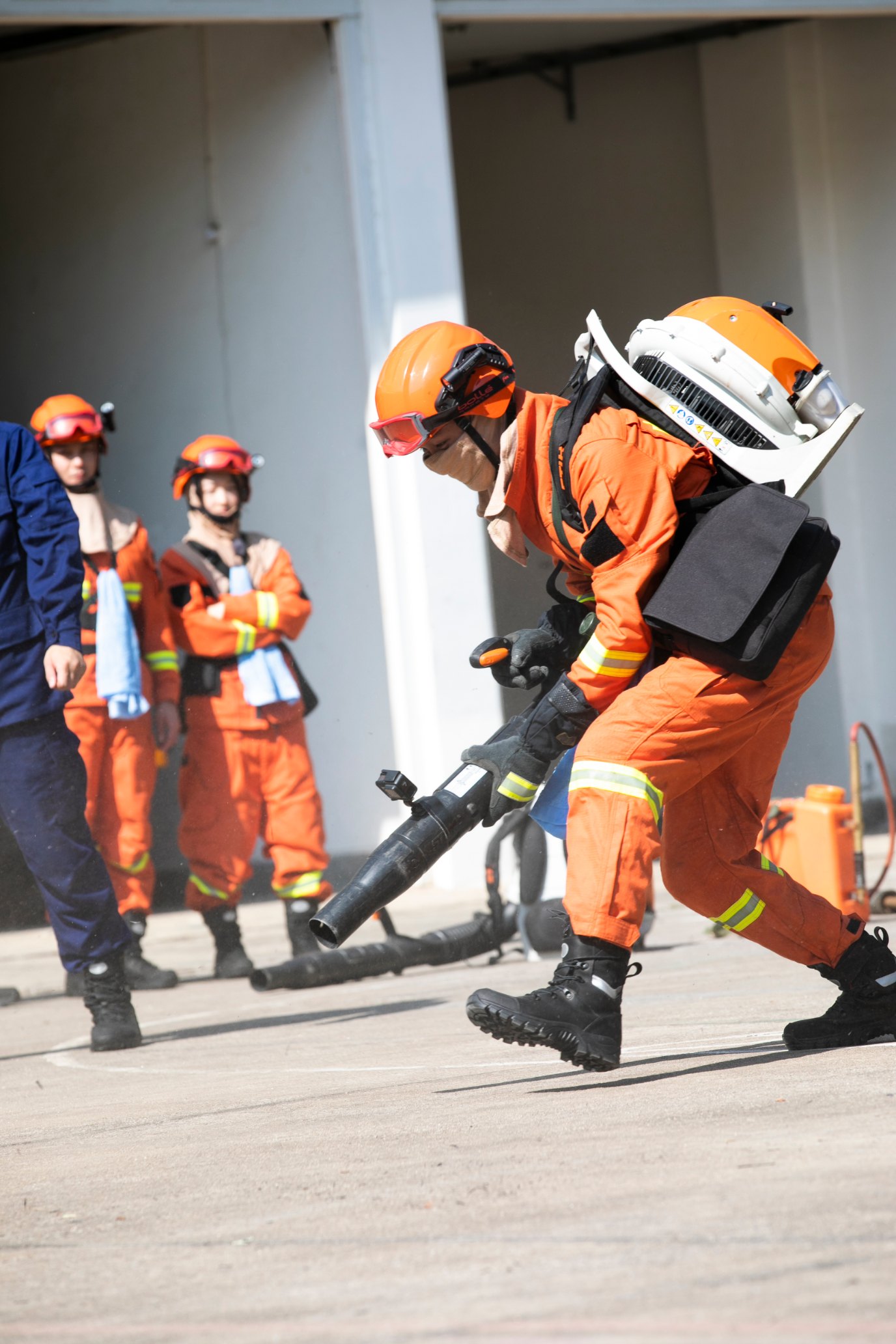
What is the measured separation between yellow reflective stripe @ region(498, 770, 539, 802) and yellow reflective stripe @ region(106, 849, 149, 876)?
3.71 metres

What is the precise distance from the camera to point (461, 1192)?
8.75ft

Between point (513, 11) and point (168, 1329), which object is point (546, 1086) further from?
point (513, 11)

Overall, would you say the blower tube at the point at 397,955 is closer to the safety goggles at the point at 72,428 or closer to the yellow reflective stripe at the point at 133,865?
the yellow reflective stripe at the point at 133,865

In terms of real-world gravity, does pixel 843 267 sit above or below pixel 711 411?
above

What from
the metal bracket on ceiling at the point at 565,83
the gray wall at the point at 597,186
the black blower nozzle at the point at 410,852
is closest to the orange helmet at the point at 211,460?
the gray wall at the point at 597,186

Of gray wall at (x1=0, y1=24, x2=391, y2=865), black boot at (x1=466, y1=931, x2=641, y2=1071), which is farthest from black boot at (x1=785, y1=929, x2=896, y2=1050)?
gray wall at (x1=0, y1=24, x2=391, y2=865)

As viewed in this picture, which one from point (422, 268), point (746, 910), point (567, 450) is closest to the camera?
point (567, 450)

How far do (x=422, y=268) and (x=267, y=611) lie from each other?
2.15 meters

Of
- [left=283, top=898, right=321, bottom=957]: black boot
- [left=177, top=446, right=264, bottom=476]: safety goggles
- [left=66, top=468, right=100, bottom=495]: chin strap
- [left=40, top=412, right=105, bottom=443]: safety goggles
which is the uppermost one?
[left=40, top=412, right=105, bottom=443]: safety goggles

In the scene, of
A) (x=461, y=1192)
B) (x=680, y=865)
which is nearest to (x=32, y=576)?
(x=680, y=865)

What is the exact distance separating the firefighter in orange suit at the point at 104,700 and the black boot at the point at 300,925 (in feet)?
1.63

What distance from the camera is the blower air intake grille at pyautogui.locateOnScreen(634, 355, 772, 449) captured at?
3.64 meters

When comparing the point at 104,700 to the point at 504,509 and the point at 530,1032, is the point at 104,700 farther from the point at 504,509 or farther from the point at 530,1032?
the point at 530,1032

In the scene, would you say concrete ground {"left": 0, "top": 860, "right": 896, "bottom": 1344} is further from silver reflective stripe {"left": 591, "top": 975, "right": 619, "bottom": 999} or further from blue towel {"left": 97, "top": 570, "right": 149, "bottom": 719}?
blue towel {"left": 97, "top": 570, "right": 149, "bottom": 719}
